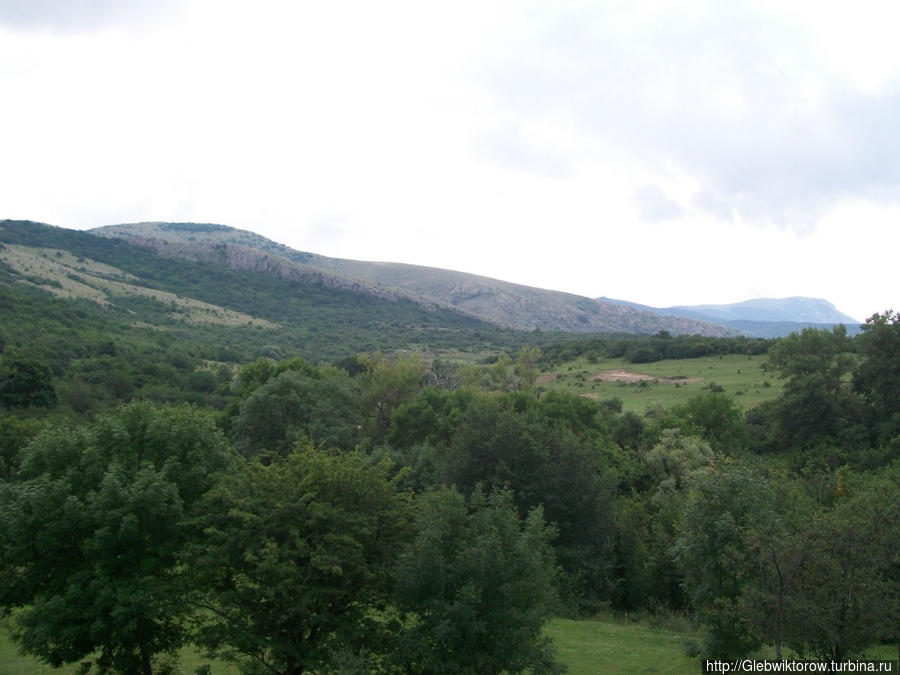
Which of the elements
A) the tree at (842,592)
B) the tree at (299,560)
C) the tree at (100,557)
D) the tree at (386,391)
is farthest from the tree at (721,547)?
the tree at (386,391)

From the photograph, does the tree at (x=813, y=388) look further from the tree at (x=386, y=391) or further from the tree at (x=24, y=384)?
the tree at (x=24, y=384)

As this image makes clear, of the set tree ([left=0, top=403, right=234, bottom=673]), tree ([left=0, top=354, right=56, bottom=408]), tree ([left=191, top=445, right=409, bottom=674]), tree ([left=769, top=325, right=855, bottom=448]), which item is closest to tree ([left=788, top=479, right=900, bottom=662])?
tree ([left=191, top=445, right=409, bottom=674])

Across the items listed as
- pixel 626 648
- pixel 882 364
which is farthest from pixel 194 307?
pixel 626 648

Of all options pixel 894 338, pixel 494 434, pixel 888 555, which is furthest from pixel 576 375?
pixel 888 555

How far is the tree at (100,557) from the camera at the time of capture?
1412 centimetres

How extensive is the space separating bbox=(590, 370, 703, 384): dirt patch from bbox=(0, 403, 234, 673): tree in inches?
2548

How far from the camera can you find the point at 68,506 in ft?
47.7

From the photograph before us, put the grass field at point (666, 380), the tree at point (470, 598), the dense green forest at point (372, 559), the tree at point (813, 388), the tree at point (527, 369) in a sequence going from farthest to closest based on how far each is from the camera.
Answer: the tree at point (527, 369) → the grass field at point (666, 380) → the tree at point (813, 388) → the tree at point (470, 598) → the dense green forest at point (372, 559)

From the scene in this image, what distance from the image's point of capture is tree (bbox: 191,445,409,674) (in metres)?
13.1

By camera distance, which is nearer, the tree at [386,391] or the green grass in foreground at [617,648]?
the green grass in foreground at [617,648]

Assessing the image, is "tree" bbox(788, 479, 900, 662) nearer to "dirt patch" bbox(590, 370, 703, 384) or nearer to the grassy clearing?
the grassy clearing

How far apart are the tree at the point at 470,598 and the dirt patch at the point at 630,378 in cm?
6234

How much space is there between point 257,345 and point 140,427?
118 metres

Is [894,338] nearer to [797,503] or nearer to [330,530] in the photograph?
[797,503]
